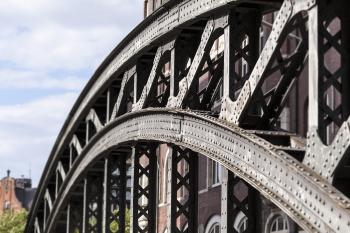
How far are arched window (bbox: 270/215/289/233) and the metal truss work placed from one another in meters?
7.71

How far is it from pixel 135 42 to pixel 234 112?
6.00 metres

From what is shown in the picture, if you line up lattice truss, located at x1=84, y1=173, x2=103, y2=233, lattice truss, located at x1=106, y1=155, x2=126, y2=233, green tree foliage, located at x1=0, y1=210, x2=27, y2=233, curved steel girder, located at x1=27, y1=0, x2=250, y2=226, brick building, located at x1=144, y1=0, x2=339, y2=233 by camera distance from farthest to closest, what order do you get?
green tree foliage, located at x1=0, y1=210, x2=27, y2=233 → brick building, located at x1=144, y1=0, x2=339, y2=233 → lattice truss, located at x1=84, y1=173, x2=103, y2=233 → lattice truss, located at x1=106, y1=155, x2=126, y2=233 → curved steel girder, located at x1=27, y1=0, x2=250, y2=226

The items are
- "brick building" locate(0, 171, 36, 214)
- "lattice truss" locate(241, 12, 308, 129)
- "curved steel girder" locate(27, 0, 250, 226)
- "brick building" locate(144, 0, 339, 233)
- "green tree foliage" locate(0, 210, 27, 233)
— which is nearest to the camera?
"lattice truss" locate(241, 12, 308, 129)

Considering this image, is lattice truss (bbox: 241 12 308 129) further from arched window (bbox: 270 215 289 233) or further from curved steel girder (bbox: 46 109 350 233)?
arched window (bbox: 270 215 289 233)

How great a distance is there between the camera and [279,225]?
99.0 feet

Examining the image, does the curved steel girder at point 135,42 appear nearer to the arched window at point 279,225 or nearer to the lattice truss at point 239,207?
the lattice truss at point 239,207

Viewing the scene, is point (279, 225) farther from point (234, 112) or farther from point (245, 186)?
point (234, 112)

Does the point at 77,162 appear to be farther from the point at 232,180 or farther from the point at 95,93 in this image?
the point at 232,180

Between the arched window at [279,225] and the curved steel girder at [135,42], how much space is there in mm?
6631

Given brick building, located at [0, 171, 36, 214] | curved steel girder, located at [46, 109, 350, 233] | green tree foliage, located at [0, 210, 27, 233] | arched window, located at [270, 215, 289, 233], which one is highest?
curved steel girder, located at [46, 109, 350, 233]

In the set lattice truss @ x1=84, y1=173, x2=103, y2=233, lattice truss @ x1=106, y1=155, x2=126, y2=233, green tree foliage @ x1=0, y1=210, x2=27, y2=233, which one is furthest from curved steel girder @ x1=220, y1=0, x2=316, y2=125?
green tree foliage @ x1=0, y1=210, x2=27, y2=233

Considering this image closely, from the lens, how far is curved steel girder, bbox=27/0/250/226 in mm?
15111

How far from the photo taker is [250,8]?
45.9ft

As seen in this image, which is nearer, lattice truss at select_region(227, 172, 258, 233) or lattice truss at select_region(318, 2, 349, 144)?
lattice truss at select_region(318, 2, 349, 144)
